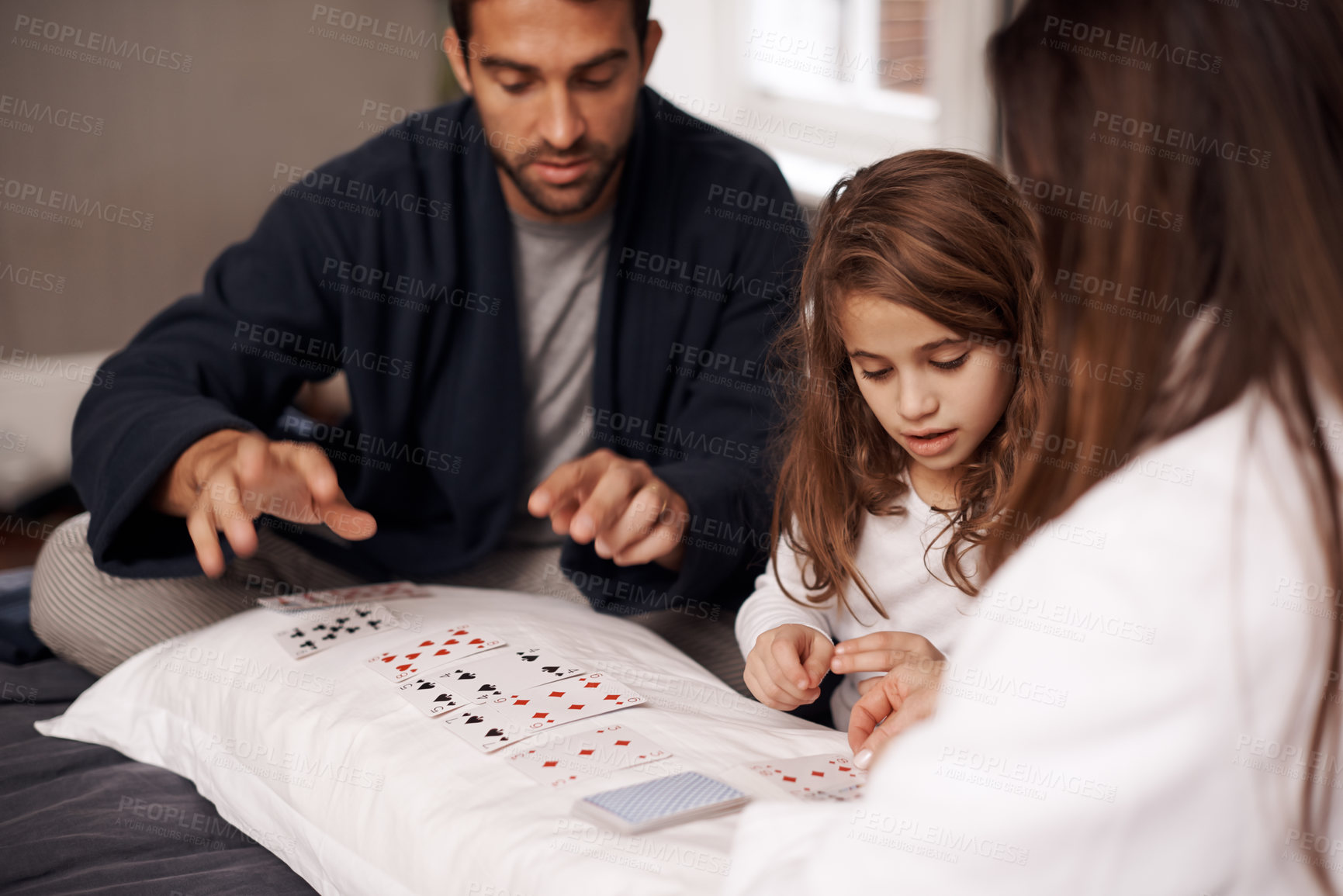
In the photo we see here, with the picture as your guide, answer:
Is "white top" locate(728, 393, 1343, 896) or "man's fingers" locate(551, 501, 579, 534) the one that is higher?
"white top" locate(728, 393, 1343, 896)

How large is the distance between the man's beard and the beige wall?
7.76 ft

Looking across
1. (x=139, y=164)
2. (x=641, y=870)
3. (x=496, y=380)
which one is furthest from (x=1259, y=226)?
(x=139, y=164)

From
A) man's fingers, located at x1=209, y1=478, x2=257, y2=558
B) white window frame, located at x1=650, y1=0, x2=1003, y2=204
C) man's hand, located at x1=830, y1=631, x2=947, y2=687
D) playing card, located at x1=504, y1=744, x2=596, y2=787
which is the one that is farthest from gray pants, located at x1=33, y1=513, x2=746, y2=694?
white window frame, located at x1=650, y1=0, x2=1003, y2=204

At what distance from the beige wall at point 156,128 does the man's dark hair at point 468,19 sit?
2.27 m

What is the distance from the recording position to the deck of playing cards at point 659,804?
839 millimetres

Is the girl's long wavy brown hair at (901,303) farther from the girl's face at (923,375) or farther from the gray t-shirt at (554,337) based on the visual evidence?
the gray t-shirt at (554,337)

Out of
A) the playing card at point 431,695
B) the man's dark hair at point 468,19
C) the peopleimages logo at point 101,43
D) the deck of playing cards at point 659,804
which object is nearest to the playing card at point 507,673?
the playing card at point 431,695

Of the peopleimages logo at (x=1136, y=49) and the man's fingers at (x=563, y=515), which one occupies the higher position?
the peopleimages logo at (x=1136, y=49)

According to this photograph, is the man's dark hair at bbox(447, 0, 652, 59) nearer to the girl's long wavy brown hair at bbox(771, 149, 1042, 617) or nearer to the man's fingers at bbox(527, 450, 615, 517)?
the girl's long wavy brown hair at bbox(771, 149, 1042, 617)

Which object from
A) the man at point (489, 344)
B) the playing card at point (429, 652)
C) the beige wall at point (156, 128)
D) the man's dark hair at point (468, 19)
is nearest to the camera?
the playing card at point (429, 652)

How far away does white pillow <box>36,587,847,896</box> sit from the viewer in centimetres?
83

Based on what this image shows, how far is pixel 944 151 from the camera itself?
1.17 meters

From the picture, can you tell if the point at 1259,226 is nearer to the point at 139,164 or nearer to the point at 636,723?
the point at 636,723

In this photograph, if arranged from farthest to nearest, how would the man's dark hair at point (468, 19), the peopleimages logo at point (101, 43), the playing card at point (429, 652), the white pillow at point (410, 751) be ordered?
the peopleimages logo at point (101, 43)
the man's dark hair at point (468, 19)
the playing card at point (429, 652)
the white pillow at point (410, 751)
